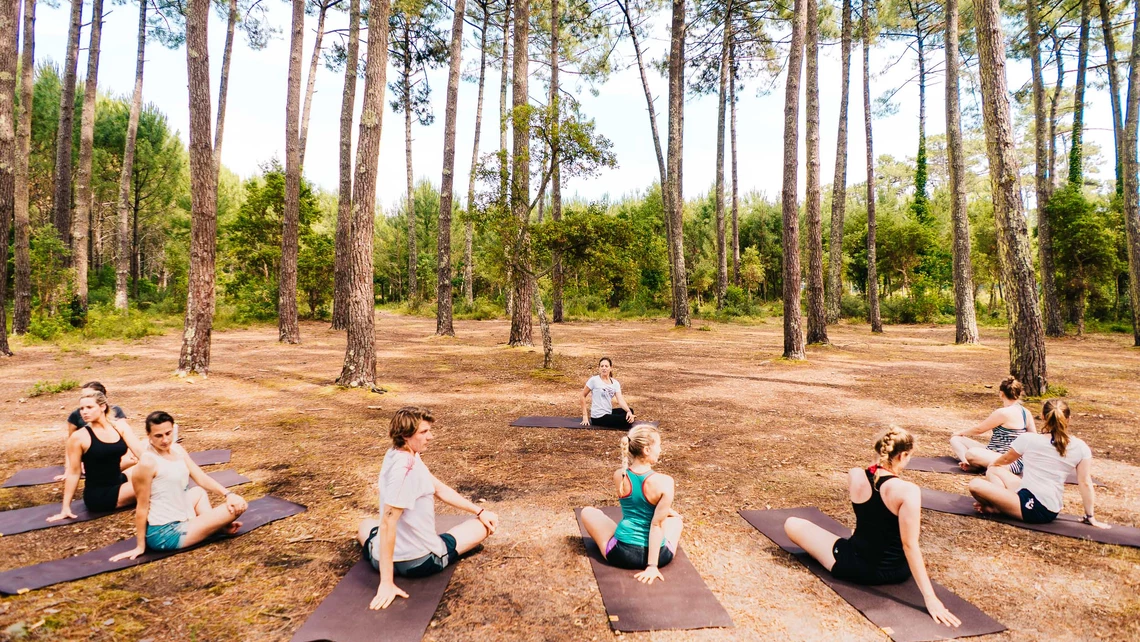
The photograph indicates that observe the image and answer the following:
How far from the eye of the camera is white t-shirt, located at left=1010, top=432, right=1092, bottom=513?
12.5ft

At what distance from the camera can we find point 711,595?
3.01 m

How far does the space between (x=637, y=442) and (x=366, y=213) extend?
24.3 feet

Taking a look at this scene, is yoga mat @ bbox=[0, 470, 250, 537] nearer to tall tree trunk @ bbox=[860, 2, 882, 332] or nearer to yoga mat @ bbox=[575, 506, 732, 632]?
yoga mat @ bbox=[575, 506, 732, 632]

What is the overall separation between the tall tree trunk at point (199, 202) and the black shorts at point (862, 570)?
10575mm

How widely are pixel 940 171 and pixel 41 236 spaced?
203ft

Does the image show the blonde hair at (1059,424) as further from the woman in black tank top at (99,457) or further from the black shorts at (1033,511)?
the woman in black tank top at (99,457)

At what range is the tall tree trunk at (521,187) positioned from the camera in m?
Result: 11.4

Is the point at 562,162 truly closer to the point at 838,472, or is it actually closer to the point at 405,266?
the point at 838,472

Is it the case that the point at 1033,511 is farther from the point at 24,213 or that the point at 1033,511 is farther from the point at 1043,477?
the point at 24,213

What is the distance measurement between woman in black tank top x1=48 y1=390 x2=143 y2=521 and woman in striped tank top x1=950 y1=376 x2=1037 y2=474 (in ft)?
24.4

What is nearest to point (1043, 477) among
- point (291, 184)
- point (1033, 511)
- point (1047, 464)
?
point (1047, 464)

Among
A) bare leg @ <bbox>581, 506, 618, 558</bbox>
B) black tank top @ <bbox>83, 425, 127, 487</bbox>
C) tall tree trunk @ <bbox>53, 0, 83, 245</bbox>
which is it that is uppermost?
tall tree trunk @ <bbox>53, 0, 83, 245</bbox>

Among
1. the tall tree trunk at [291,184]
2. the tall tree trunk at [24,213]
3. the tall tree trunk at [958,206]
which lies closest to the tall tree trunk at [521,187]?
the tall tree trunk at [291,184]

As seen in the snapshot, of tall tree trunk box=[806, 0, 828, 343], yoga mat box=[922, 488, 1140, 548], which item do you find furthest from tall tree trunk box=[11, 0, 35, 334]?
tall tree trunk box=[806, 0, 828, 343]
